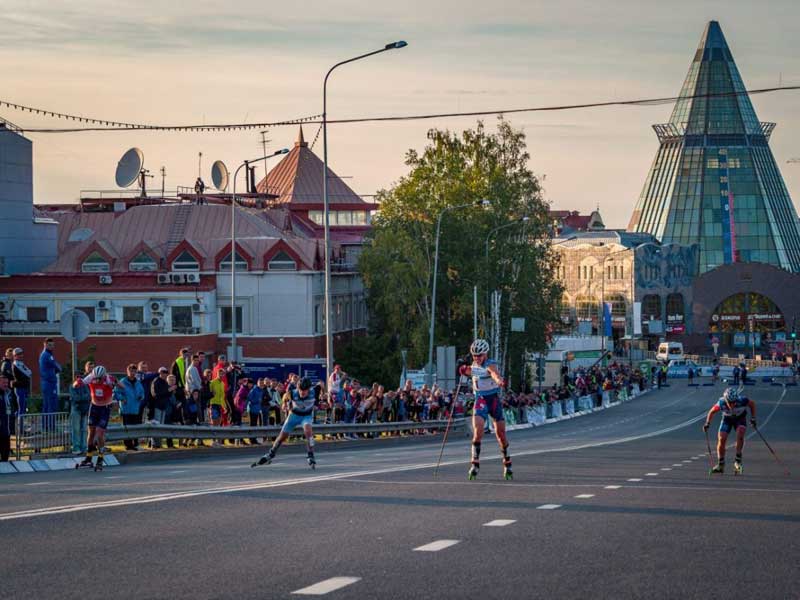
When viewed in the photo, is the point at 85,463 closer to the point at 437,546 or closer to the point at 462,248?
the point at 437,546

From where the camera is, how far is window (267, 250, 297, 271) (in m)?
75.8

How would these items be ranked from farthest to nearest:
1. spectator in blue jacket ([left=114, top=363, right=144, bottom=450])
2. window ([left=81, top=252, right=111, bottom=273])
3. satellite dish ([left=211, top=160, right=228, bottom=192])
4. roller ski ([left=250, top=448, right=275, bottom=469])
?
satellite dish ([left=211, top=160, right=228, bottom=192])
window ([left=81, top=252, right=111, bottom=273])
spectator in blue jacket ([left=114, top=363, right=144, bottom=450])
roller ski ([left=250, top=448, right=275, bottom=469])

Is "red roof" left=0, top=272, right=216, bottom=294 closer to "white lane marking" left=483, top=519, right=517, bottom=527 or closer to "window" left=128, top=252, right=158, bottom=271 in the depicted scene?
"window" left=128, top=252, right=158, bottom=271

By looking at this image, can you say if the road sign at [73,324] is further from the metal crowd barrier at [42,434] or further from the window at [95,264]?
the window at [95,264]

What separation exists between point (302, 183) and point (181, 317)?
40.7 m

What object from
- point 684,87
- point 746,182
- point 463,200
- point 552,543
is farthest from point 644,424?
point 684,87

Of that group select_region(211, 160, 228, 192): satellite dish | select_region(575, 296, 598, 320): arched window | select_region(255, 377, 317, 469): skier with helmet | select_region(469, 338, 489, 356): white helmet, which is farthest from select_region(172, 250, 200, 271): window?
select_region(575, 296, 598, 320): arched window

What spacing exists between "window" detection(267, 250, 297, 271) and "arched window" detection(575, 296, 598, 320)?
74.6m

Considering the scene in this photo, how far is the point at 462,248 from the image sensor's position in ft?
254

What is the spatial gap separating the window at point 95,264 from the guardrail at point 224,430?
4328 centimetres

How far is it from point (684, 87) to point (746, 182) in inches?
795

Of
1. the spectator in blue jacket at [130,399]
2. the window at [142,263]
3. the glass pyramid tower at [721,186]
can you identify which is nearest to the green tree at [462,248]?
the window at [142,263]

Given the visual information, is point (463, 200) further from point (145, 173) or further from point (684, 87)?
point (684, 87)

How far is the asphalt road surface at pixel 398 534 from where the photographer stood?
30.2 ft
